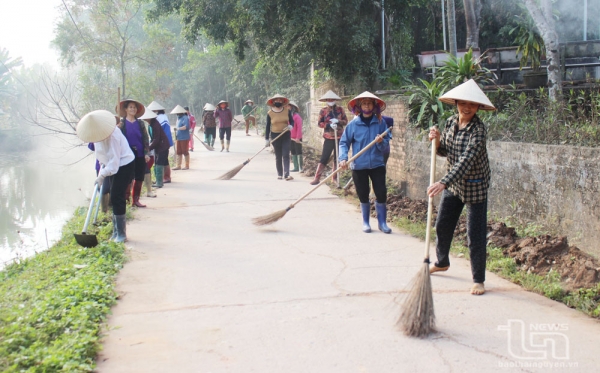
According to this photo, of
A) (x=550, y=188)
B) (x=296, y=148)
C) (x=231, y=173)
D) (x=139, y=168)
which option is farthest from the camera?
(x=296, y=148)

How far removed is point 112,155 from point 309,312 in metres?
3.33

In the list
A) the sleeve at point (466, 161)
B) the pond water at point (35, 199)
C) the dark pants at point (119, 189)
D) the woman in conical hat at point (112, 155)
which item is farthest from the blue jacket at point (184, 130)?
the sleeve at point (466, 161)

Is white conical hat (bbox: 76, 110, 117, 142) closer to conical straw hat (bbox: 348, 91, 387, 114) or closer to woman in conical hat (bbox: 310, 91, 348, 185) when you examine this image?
conical straw hat (bbox: 348, 91, 387, 114)

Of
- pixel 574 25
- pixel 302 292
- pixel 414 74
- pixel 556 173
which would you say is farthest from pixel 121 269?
pixel 574 25

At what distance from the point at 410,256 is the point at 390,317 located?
1.78 meters

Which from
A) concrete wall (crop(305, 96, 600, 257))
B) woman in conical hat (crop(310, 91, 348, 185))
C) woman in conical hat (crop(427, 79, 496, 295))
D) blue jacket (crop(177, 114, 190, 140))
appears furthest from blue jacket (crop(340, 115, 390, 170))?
blue jacket (crop(177, 114, 190, 140))

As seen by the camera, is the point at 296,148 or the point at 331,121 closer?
A: the point at 331,121

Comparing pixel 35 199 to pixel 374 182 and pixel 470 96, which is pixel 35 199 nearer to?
pixel 374 182

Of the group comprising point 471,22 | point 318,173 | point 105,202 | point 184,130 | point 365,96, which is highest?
point 471,22

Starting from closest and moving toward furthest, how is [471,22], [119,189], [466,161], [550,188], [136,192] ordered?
[466,161] → [550,188] → [119,189] → [136,192] → [471,22]

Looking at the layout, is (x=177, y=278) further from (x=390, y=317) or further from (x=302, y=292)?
(x=390, y=317)

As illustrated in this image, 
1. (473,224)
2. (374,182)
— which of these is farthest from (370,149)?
(473,224)

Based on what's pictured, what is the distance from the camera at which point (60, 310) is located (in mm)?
4133

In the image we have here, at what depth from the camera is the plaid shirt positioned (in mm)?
4496
